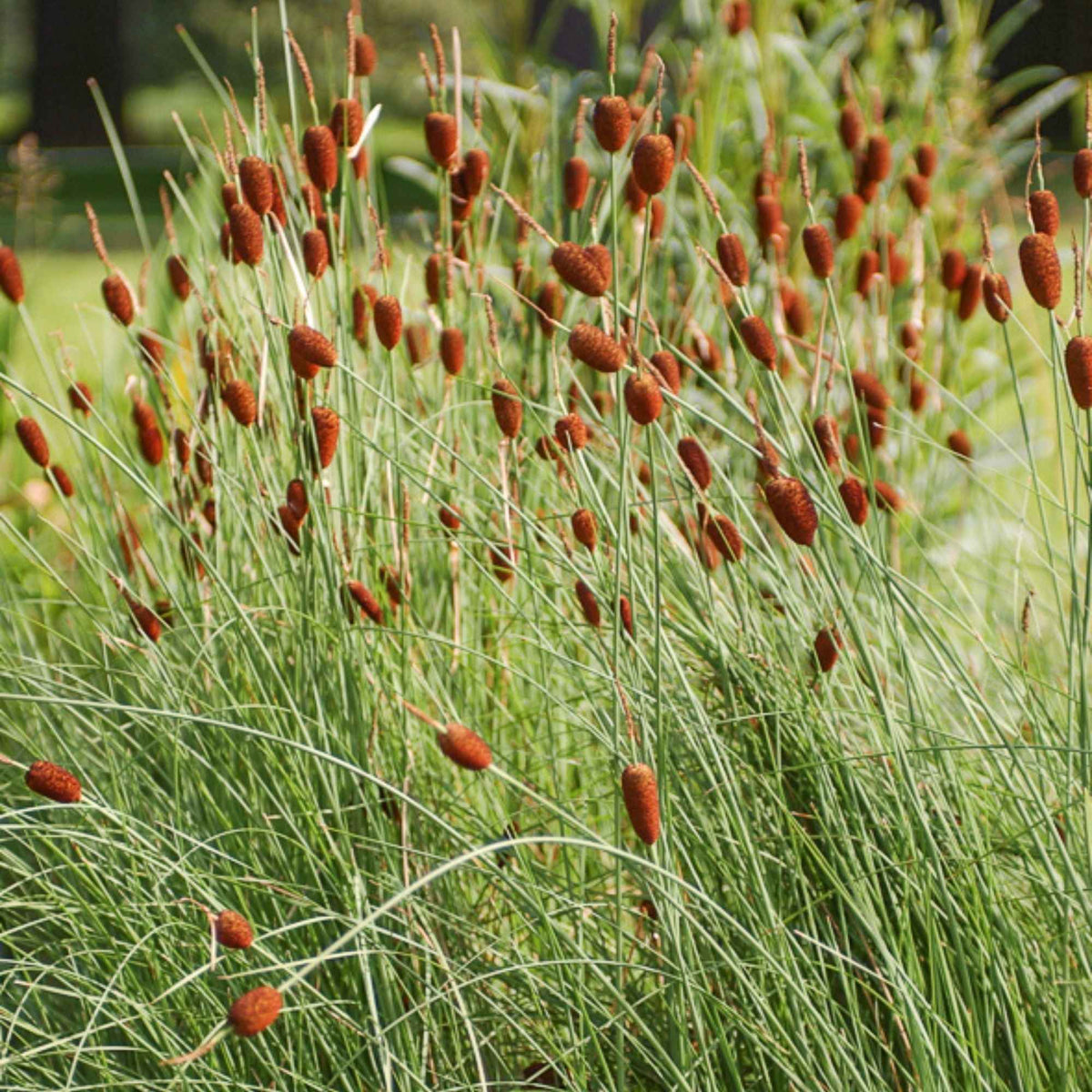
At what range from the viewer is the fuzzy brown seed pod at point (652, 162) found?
109 cm

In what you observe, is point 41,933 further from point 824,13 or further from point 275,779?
point 824,13

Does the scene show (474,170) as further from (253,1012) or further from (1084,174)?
(253,1012)

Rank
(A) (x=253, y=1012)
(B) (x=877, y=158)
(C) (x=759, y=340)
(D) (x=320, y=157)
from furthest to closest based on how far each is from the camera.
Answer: (B) (x=877, y=158) → (D) (x=320, y=157) → (C) (x=759, y=340) → (A) (x=253, y=1012)

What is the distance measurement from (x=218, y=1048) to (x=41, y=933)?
19.1 inches

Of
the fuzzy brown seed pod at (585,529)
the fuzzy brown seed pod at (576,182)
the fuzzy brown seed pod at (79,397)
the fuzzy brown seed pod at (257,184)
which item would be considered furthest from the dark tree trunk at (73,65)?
the fuzzy brown seed pod at (585,529)

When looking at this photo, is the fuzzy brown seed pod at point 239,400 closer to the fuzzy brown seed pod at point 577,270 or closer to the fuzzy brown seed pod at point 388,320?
the fuzzy brown seed pod at point 388,320

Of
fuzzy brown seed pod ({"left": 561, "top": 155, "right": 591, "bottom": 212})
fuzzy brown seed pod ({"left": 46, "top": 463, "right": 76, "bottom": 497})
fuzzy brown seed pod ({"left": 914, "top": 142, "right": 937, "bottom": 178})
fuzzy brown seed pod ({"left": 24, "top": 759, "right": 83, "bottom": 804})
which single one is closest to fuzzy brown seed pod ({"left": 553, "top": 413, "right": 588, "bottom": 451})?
fuzzy brown seed pod ({"left": 24, "top": 759, "right": 83, "bottom": 804})

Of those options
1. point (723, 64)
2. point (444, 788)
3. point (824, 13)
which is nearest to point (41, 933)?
point (444, 788)

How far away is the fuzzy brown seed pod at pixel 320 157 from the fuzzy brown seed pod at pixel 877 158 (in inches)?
33.2

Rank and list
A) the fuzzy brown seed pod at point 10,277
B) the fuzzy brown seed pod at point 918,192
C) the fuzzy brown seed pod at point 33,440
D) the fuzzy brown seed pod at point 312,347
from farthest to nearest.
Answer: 1. the fuzzy brown seed pod at point 918,192
2. the fuzzy brown seed pod at point 10,277
3. the fuzzy brown seed pod at point 33,440
4. the fuzzy brown seed pod at point 312,347

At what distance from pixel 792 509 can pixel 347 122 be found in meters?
0.80

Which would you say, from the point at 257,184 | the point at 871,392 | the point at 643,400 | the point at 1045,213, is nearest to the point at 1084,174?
the point at 1045,213

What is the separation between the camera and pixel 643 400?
107 centimetres

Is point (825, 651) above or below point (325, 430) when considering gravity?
below
